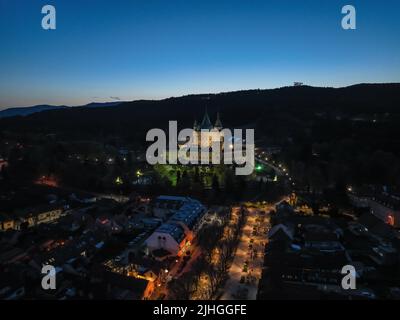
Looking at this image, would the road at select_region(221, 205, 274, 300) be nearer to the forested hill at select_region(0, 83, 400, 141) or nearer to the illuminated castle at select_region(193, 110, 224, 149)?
the illuminated castle at select_region(193, 110, 224, 149)

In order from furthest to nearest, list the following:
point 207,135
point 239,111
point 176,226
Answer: point 239,111
point 207,135
point 176,226

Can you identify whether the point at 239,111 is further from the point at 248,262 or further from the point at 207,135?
the point at 248,262

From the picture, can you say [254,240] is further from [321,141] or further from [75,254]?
[321,141]

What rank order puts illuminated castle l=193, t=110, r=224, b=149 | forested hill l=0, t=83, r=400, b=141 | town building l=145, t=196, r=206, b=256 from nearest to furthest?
town building l=145, t=196, r=206, b=256 → illuminated castle l=193, t=110, r=224, b=149 → forested hill l=0, t=83, r=400, b=141

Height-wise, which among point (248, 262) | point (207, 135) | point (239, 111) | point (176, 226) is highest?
point (239, 111)

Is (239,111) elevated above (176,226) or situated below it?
above

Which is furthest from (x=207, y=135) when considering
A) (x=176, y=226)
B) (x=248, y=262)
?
(x=248, y=262)

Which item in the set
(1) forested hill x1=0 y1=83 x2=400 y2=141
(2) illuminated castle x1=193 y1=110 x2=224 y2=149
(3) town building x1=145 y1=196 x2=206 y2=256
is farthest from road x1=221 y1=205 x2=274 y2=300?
(1) forested hill x1=0 y1=83 x2=400 y2=141

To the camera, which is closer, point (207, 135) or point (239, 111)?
point (207, 135)

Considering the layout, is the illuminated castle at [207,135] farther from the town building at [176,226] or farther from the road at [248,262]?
the road at [248,262]

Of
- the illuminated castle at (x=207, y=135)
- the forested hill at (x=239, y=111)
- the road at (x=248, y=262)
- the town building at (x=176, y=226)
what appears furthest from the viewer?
the forested hill at (x=239, y=111)

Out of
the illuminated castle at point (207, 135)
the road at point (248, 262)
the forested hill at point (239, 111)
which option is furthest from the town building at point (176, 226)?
the forested hill at point (239, 111)
